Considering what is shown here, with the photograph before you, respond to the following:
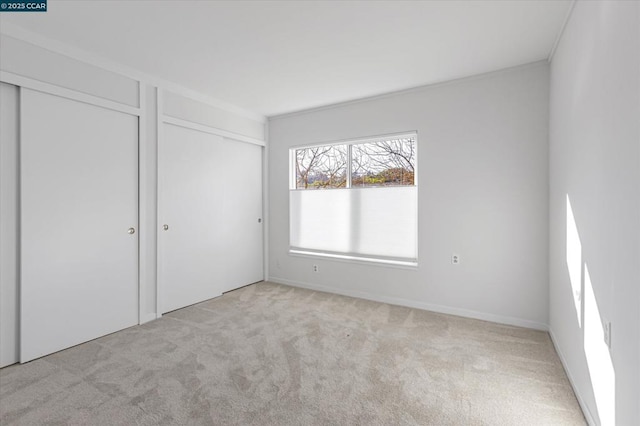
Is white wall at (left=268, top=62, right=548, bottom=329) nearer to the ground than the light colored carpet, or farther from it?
farther from it

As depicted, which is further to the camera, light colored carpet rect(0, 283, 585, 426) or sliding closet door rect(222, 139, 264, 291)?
sliding closet door rect(222, 139, 264, 291)

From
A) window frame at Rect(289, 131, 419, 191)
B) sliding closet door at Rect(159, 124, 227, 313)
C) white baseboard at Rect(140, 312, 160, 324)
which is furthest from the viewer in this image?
window frame at Rect(289, 131, 419, 191)

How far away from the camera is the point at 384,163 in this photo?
13.5 feet

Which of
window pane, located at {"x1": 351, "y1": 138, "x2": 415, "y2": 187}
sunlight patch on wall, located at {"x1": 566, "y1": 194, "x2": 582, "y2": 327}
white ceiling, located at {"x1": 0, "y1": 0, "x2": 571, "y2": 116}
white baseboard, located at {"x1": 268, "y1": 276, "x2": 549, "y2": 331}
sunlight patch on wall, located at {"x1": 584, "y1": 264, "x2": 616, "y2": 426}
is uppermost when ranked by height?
white ceiling, located at {"x1": 0, "y1": 0, "x2": 571, "y2": 116}

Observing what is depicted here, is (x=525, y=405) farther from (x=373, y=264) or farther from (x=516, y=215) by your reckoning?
(x=373, y=264)

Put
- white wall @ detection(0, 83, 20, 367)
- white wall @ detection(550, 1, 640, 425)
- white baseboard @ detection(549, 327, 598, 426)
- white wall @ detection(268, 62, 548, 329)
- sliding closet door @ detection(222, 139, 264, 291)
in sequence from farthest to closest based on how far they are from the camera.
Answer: sliding closet door @ detection(222, 139, 264, 291) → white wall @ detection(268, 62, 548, 329) → white wall @ detection(0, 83, 20, 367) → white baseboard @ detection(549, 327, 598, 426) → white wall @ detection(550, 1, 640, 425)

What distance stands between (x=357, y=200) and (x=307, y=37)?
222 cm

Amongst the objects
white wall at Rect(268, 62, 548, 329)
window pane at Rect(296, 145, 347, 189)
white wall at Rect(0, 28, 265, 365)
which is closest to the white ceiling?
white wall at Rect(0, 28, 265, 365)

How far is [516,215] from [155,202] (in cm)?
390

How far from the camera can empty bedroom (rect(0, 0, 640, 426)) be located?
6.09 ft

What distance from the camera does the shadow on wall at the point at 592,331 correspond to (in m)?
1.48

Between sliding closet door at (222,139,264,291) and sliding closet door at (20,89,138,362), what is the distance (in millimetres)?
1305

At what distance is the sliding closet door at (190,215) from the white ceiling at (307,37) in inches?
32.4

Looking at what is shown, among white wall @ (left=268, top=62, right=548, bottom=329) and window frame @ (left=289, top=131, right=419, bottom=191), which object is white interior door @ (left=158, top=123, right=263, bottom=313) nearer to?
window frame @ (left=289, top=131, right=419, bottom=191)
